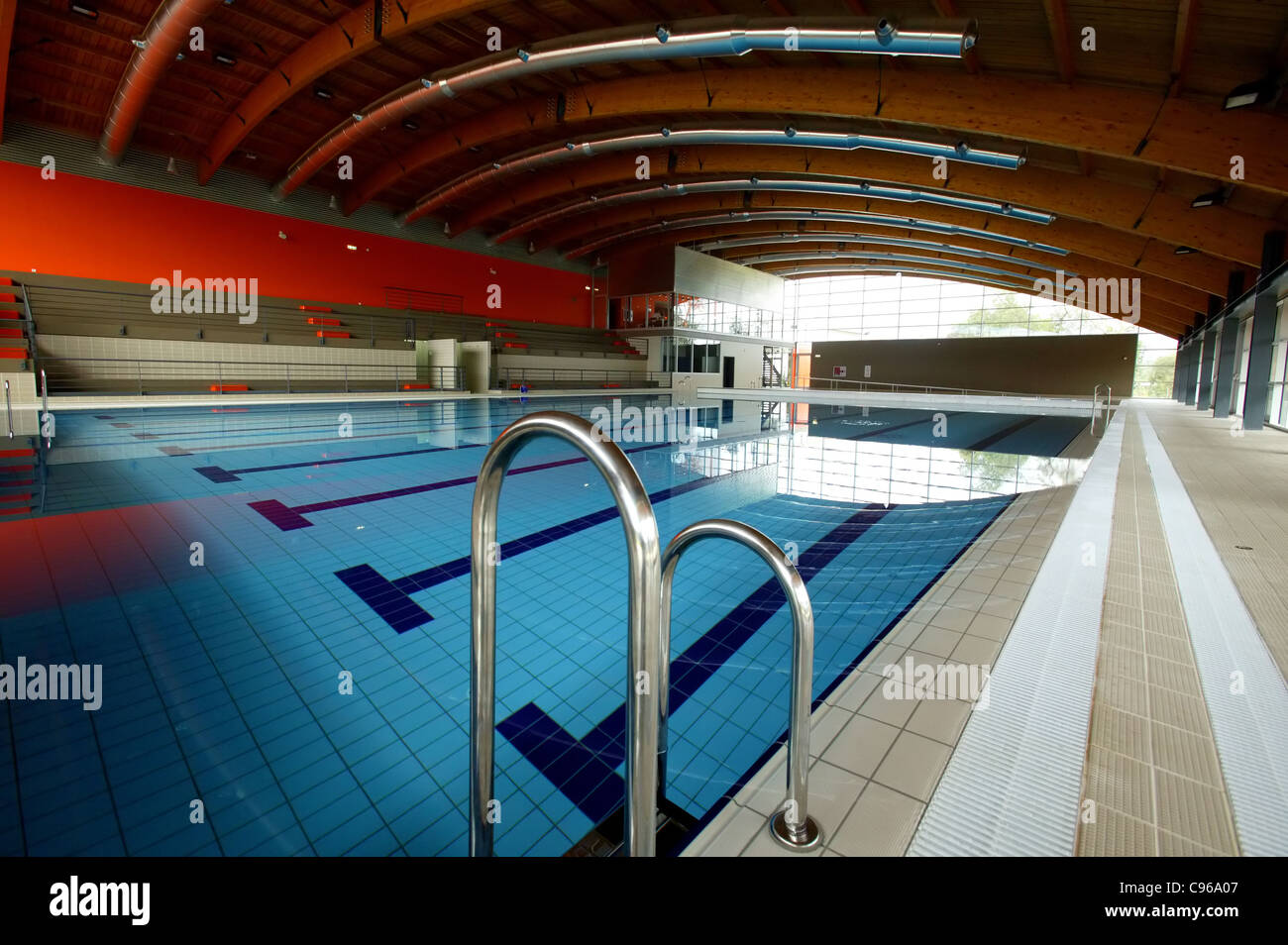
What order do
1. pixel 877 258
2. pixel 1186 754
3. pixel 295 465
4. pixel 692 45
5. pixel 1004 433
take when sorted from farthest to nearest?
pixel 877 258
pixel 1004 433
pixel 692 45
pixel 295 465
pixel 1186 754

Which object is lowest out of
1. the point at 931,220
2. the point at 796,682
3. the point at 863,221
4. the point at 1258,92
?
the point at 796,682

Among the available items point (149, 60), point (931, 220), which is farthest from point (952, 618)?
point (931, 220)

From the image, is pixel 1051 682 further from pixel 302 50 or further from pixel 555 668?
pixel 302 50

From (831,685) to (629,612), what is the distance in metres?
1.52

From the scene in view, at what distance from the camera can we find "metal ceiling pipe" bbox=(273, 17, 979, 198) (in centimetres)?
606

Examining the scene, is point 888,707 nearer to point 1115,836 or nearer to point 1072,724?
point 1072,724

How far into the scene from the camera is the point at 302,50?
8.64m

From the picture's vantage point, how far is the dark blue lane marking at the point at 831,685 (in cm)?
143

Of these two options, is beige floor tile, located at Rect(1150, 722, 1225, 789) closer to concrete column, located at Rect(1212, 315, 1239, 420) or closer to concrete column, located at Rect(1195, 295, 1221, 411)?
concrete column, located at Rect(1212, 315, 1239, 420)

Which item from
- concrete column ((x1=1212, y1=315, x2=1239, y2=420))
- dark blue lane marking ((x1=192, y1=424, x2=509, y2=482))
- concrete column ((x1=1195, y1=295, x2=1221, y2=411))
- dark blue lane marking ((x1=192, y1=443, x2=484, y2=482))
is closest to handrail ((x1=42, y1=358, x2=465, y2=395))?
dark blue lane marking ((x1=192, y1=424, x2=509, y2=482))

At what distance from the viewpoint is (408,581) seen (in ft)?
10.7
